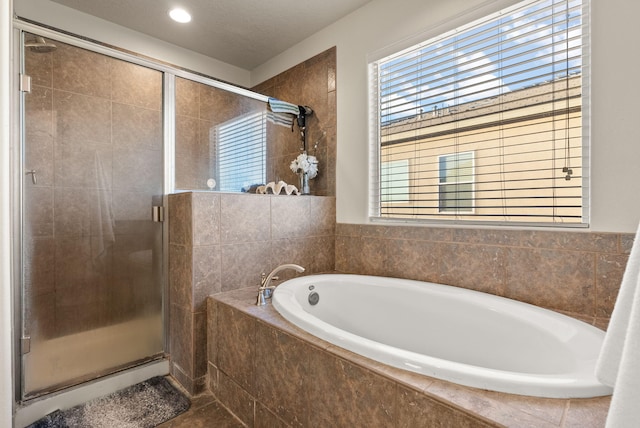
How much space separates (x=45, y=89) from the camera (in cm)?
158

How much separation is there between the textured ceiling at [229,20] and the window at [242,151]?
75cm

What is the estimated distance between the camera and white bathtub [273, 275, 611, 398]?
855 millimetres

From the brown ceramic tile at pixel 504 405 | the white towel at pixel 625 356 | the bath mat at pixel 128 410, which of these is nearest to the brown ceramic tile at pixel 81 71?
the bath mat at pixel 128 410

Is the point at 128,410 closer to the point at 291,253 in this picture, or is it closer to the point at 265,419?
the point at 265,419

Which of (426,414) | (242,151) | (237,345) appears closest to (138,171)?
(242,151)

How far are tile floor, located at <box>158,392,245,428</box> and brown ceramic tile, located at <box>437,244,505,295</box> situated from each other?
1393 mm

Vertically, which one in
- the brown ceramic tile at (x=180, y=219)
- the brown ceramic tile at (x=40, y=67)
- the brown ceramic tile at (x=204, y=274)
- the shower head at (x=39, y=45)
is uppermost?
the shower head at (x=39, y=45)

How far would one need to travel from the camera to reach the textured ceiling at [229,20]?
2.28 m

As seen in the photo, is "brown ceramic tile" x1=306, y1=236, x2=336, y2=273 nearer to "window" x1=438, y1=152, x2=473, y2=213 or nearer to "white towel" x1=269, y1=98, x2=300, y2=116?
"window" x1=438, y1=152, x2=473, y2=213

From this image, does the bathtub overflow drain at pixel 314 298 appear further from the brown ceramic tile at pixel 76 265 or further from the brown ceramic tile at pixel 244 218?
the brown ceramic tile at pixel 76 265

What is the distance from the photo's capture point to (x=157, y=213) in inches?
77.2

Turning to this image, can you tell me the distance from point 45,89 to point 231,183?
109 cm

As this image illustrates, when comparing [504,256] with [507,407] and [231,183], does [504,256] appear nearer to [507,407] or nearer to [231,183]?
[507,407]

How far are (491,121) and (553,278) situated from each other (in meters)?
0.90
